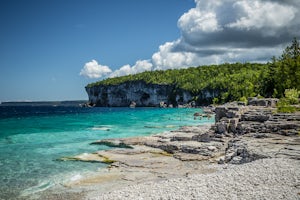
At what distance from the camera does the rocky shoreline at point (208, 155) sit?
18578 millimetres

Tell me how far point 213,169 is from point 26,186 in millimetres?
13624

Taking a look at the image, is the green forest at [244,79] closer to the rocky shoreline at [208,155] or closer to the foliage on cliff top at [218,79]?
the foliage on cliff top at [218,79]

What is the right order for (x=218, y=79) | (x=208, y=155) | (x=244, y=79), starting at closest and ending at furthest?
(x=208, y=155) < (x=244, y=79) < (x=218, y=79)

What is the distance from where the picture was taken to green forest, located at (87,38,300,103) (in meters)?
73.7

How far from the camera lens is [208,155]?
2812 centimetres

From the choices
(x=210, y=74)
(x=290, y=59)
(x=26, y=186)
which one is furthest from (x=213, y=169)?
(x=210, y=74)

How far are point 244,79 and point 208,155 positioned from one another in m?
126

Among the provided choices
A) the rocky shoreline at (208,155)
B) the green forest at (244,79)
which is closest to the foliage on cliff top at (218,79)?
the green forest at (244,79)

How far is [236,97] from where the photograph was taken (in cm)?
13112

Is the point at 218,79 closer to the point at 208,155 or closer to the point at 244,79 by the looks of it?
the point at 244,79

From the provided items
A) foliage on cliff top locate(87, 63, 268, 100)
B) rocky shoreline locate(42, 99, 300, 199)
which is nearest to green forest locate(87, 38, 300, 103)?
foliage on cliff top locate(87, 63, 268, 100)

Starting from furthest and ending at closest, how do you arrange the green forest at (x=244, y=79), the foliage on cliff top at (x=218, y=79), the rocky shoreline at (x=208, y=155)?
the foliage on cliff top at (x=218, y=79) → the green forest at (x=244, y=79) → the rocky shoreline at (x=208, y=155)

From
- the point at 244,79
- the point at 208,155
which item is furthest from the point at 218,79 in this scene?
the point at 208,155

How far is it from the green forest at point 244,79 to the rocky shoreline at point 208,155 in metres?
39.4
